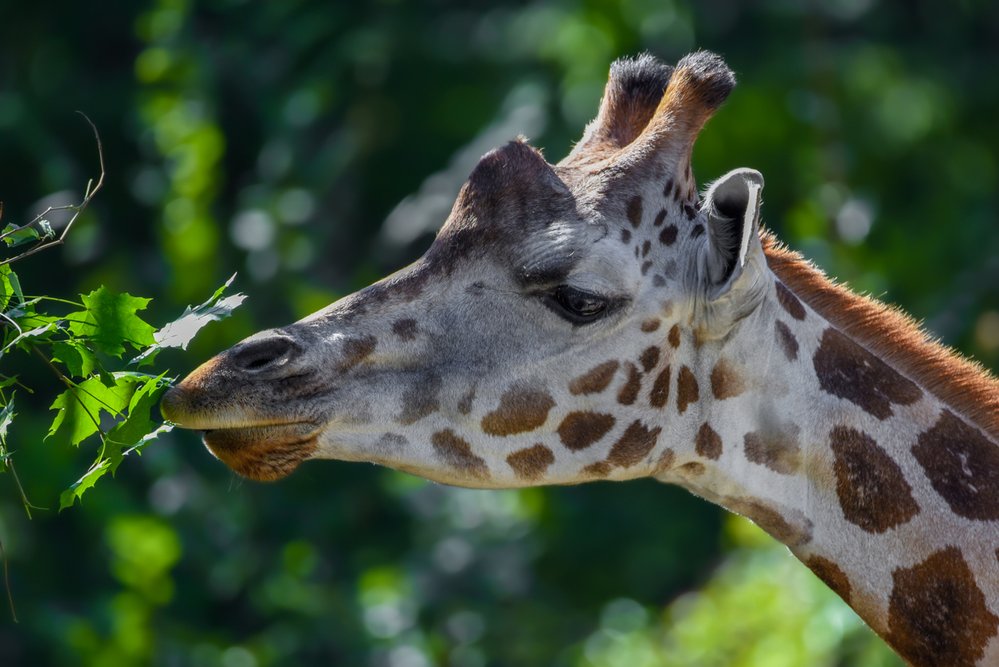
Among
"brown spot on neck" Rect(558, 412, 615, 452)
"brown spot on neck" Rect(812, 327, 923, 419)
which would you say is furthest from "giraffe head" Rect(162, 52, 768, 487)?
"brown spot on neck" Rect(812, 327, 923, 419)

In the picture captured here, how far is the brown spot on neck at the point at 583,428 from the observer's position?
447cm

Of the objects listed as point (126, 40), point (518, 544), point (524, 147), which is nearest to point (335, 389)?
point (524, 147)

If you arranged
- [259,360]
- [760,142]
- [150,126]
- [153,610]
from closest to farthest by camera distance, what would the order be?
1. [259,360]
2. [153,610]
3. [760,142]
4. [150,126]

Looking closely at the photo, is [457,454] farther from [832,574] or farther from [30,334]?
[30,334]

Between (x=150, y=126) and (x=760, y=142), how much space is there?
559 cm

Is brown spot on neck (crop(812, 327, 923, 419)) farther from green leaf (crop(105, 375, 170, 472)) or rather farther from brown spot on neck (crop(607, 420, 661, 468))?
green leaf (crop(105, 375, 170, 472))

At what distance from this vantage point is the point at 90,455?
13273mm

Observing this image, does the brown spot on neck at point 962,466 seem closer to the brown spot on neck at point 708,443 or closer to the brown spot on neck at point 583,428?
the brown spot on neck at point 708,443

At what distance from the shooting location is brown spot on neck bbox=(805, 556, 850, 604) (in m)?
4.38

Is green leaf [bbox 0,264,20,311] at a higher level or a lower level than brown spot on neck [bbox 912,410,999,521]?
higher

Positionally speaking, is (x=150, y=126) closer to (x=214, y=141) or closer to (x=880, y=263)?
(x=214, y=141)

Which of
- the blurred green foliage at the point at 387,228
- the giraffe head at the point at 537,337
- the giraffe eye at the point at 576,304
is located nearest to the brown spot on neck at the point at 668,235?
the giraffe head at the point at 537,337

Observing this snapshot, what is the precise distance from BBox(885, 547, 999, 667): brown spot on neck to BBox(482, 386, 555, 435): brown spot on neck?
3.39ft

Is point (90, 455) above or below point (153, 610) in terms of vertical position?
above
